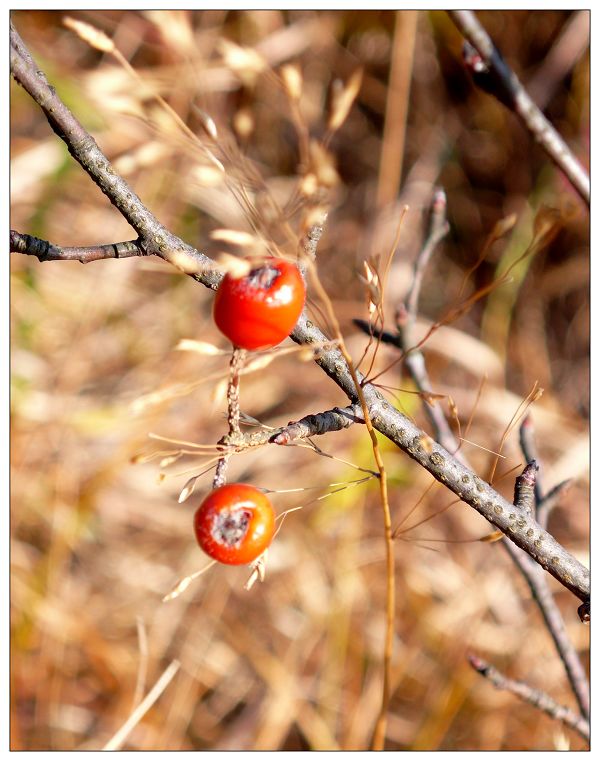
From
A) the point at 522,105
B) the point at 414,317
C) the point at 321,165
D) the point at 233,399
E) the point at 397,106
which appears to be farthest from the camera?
the point at 397,106

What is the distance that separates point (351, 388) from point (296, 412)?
1855 millimetres

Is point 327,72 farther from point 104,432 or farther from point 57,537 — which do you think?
point 57,537

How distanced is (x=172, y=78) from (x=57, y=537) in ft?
5.56

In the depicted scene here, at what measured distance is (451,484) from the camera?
0.62 m

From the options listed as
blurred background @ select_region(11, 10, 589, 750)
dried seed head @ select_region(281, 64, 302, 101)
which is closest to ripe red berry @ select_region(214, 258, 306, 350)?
dried seed head @ select_region(281, 64, 302, 101)

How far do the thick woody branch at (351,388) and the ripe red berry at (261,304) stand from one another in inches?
3.7

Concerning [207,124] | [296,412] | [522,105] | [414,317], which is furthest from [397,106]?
[207,124]

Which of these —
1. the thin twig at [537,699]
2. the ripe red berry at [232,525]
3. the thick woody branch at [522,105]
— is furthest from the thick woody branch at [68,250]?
the thin twig at [537,699]

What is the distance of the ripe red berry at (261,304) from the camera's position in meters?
0.50

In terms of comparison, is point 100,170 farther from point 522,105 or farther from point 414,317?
point 414,317

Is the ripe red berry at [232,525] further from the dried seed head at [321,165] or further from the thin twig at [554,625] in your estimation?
the thin twig at [554,625]

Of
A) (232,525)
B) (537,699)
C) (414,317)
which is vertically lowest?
(537,699)

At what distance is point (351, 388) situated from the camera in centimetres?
62

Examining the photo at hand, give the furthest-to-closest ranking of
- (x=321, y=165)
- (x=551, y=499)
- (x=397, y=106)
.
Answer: (x=397, y=106), (x=551, y=499), (x=321, y=165)
